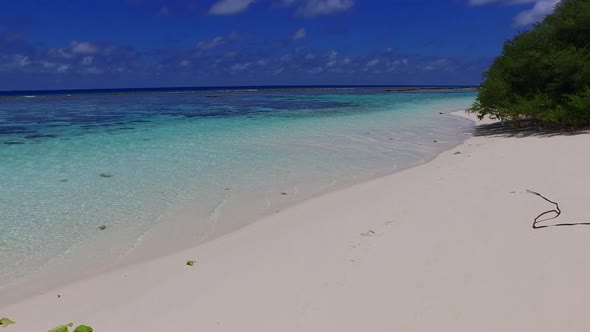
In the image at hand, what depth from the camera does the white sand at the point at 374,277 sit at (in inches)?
128

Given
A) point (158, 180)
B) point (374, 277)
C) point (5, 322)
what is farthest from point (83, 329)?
point (158, 180)

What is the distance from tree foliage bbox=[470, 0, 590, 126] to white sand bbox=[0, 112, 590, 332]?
7864 mm

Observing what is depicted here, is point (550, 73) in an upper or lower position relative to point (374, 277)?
upper

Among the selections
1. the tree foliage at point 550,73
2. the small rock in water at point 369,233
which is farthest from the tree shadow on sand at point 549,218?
the tree foliage at point 550,73

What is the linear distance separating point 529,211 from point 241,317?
11.8ft

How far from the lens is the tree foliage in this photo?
→ 1257 cm

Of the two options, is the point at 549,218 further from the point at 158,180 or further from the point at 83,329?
the point at 158,180

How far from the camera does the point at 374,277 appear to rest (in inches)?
154

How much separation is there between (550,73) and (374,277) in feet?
41.7

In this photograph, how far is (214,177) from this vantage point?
30.4 ft

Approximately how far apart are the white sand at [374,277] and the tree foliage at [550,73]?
786 cm

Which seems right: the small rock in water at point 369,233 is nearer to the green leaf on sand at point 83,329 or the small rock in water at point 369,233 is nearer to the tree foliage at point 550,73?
→ the green leaf on sand at point 83,329

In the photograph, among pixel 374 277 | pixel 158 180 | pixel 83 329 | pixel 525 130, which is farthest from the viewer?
pixel 525 130

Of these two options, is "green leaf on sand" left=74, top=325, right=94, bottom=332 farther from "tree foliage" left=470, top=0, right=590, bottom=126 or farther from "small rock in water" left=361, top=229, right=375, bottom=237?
"tree foliage" left=470, top=0, right=590, bottom=126
